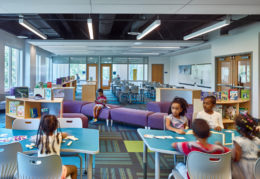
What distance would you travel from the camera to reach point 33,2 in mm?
4734

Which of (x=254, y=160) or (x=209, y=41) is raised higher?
(x=209, y=41)

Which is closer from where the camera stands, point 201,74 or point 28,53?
point 28,53

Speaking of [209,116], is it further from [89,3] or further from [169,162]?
[89,3]

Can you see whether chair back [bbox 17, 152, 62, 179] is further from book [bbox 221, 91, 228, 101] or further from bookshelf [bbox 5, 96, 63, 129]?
book [bbox 221, 91, 228, 101]

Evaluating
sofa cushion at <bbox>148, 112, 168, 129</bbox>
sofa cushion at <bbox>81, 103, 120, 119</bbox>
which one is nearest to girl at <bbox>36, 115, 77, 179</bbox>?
sofa cushion at <bbox>148, 112, 168, 129</bbox>

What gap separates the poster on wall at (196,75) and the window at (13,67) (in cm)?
937

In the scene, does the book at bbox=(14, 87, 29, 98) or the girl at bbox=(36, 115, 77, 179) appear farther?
the book at bbox=(14, 87, 29, 98)

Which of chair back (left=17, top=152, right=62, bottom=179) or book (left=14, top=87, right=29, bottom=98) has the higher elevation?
book (left=14, top=87, right=29, bottom=98)

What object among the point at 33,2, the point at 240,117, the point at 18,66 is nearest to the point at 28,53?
the point at 18,66

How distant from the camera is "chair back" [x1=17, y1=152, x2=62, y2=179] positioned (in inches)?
73.6

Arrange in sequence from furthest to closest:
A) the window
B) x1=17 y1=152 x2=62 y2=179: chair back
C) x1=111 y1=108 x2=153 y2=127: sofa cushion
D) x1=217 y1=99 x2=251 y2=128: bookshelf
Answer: the window, x1=111 y1=108 x2=153 y2=127: sofa cushion, x1=217 y1=99 x2=251 y2=128: bookshelf, x1=17 y1=152 x2=62 y2=179: chair back

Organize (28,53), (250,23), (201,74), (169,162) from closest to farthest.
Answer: (169,162) < (250,23) < (28,53) < (201,74)

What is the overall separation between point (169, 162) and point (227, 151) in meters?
1.88

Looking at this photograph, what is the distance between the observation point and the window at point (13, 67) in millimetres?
9380
